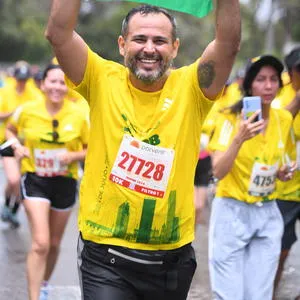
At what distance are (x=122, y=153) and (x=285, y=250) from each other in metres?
3.06

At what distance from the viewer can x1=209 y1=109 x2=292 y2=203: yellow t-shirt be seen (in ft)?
18.0

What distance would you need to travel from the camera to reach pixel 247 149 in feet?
18.0

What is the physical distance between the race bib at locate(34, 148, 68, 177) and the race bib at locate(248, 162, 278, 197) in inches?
76.4

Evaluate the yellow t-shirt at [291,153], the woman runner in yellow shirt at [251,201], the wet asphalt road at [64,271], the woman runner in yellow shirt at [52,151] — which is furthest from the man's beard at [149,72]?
the wet asphalt road at [64,271]

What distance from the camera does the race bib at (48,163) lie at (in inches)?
269

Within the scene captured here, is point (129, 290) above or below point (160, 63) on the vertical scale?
below

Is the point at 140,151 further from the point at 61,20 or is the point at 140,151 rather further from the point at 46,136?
the point at 46,136

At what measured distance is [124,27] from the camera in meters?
3.97

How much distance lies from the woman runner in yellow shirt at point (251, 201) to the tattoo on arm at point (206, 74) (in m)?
1.47

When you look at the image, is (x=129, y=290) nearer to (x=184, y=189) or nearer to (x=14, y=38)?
(x=184, y=189)

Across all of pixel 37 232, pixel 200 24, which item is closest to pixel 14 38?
pixel 200 24

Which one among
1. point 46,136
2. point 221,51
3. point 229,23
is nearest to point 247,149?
point 221,51

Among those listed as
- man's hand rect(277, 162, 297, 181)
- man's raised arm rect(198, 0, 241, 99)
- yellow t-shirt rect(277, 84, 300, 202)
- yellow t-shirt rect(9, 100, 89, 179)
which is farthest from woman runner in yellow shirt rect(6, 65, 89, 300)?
man's raised arm rect(198, 0, 241, 99)

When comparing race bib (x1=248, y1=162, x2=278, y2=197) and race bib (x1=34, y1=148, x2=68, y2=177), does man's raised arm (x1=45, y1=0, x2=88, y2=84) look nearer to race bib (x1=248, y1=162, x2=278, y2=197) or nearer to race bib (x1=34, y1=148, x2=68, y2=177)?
race bib (x1=248, y1=162, x2=278, y2=197)
